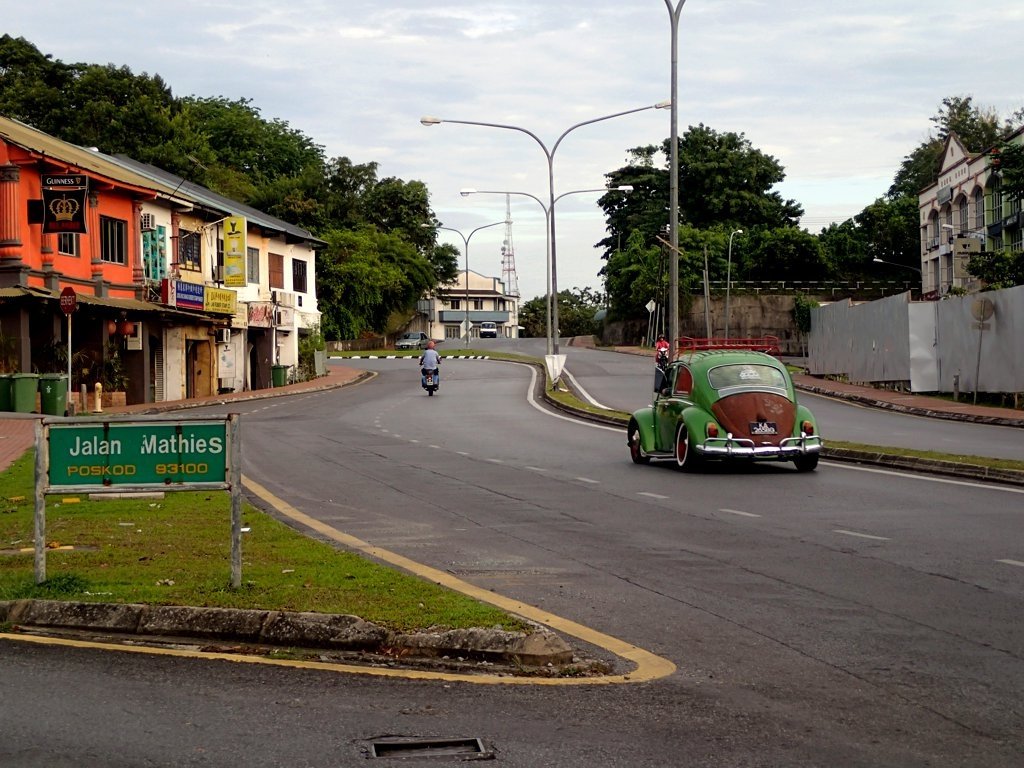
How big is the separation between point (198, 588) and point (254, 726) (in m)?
2.95

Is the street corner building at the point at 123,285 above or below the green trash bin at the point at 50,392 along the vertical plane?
above

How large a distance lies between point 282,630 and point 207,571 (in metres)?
2.07

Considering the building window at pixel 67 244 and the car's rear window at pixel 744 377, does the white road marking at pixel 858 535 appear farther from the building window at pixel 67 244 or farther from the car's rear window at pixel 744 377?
the building window at pixel 67 244

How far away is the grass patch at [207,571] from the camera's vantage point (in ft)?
26.2

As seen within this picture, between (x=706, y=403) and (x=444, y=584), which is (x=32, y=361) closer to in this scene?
(x=706, y=403)

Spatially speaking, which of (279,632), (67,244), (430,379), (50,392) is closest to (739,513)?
(279,632)

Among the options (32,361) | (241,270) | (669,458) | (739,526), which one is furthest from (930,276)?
(739,526)

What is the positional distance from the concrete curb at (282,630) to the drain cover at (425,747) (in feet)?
4.70

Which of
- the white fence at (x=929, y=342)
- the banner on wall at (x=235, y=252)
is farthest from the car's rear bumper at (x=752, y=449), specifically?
the banner on wall at (x=235, y=252)

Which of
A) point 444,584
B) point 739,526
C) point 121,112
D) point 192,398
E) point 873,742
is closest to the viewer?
point 873,742

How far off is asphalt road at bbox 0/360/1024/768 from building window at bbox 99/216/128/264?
26.0 m

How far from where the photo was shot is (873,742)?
5.51 m

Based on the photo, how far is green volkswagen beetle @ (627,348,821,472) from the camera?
18203 millimetres

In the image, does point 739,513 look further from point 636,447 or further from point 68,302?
point 68,302
